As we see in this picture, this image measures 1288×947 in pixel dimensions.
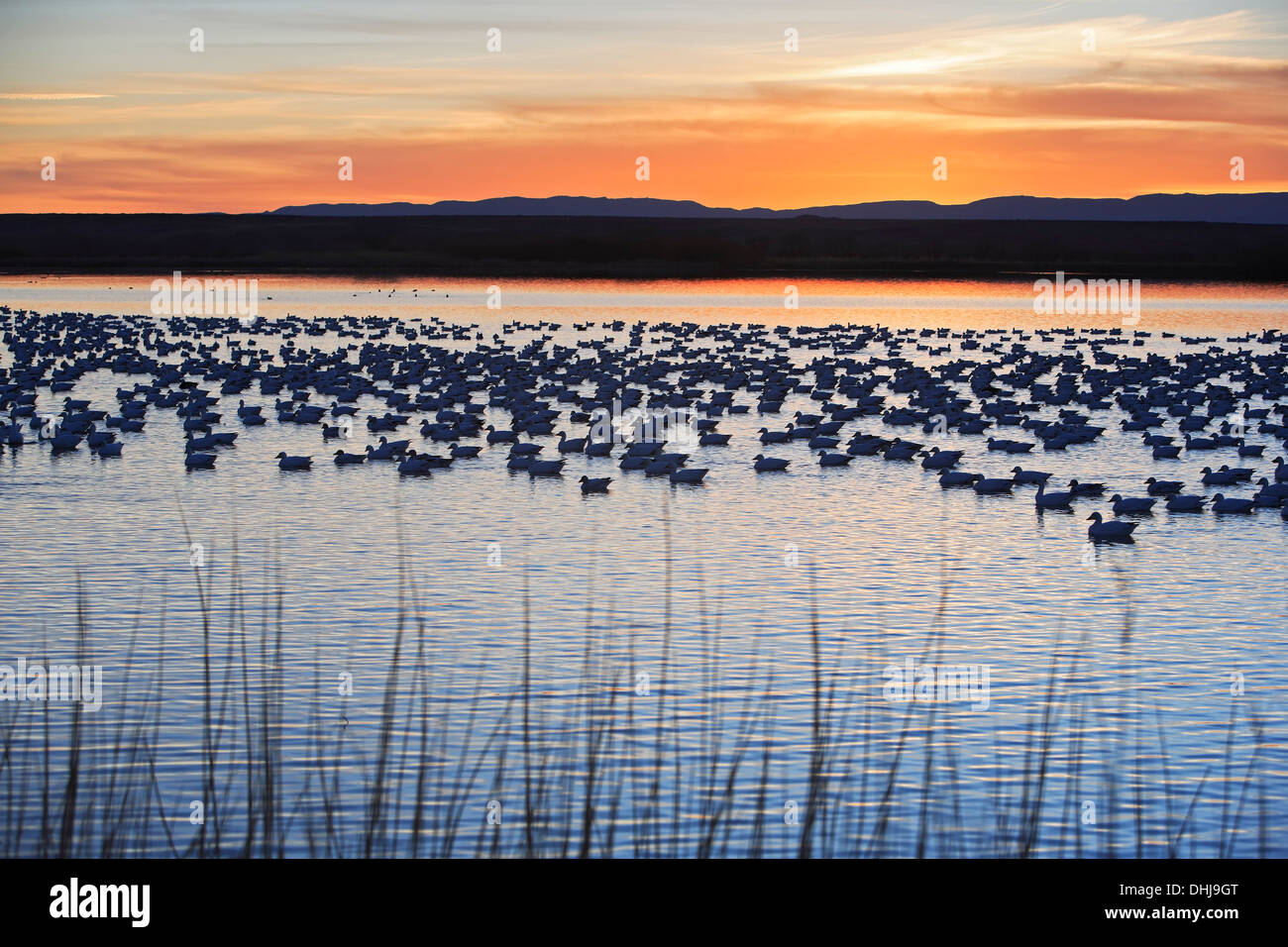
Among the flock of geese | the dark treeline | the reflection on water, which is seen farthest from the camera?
the dark treeline

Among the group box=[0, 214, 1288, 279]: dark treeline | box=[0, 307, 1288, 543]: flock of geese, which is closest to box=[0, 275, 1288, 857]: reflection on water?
box=[0, 307, 1288, 543]: flock of geese

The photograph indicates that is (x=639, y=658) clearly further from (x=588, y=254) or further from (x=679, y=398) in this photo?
(x=588, y=254)

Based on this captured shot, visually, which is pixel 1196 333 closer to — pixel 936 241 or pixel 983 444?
pixel 983 444

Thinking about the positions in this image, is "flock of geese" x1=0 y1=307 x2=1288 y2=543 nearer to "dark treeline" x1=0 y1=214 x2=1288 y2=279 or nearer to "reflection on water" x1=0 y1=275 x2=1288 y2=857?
"reflection on water" x1=0 y1=275 x2=1288 y2=857

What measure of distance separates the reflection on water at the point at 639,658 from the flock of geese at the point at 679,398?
0.81 meters

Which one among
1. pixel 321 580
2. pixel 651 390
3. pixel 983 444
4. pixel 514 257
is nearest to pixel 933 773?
pixel 321 580

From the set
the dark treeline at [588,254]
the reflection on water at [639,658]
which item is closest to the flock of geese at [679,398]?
the reflection on water at [639,658]

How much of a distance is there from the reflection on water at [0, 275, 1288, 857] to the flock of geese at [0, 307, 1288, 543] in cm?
81

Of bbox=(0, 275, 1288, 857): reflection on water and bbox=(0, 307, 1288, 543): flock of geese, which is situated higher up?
bbox=(0, 307, 1288, 543): flock of geese

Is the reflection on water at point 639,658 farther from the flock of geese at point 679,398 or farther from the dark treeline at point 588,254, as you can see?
the dark treeline at point 588,254

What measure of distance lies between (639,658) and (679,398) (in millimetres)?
24854

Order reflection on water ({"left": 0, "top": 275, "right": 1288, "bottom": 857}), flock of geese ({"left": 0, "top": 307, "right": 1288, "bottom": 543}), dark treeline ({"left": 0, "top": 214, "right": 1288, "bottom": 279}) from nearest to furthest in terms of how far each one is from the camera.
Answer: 1. reflection on water ({"left": 0, "top": 275, "right": 1288, "bottom": 857})
2. flock of geese ({"left": 0, "top": 307, "right": 1288, "bottom": 543})
3. dark treeline ({"left": 0, "top": 214, "right": 1288, "bottom": 279})

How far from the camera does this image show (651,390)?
4375 cm

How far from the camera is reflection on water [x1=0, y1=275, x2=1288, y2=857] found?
369 inches
